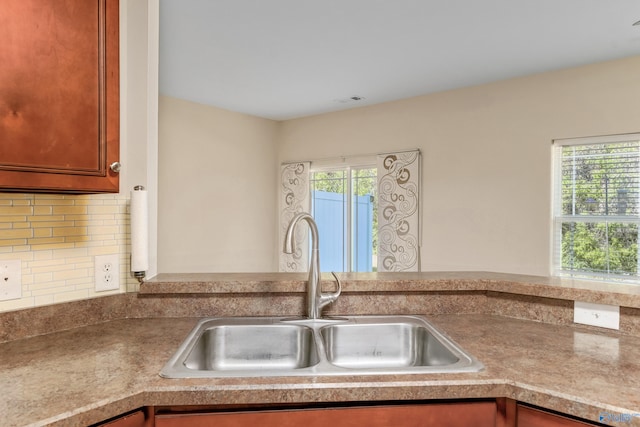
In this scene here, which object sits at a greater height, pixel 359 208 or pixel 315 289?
pixel 359 208

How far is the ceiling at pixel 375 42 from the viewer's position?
2475mm

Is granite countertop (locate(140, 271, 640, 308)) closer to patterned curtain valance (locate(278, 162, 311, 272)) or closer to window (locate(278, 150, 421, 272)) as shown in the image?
window (locate(278, 150, 421, 272))

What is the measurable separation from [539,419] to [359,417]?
0.38m

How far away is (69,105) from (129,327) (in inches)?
27.6

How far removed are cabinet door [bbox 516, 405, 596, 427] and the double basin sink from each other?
1.12 ft

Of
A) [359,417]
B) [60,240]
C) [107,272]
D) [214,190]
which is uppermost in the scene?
[214,190]

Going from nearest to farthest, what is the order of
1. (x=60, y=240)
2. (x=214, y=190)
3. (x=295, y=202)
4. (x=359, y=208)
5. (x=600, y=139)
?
(x=60, y=240)
(x=600, y=139)
(x=214, y=190)
(x=359, y=208)
(x=295, y=202)

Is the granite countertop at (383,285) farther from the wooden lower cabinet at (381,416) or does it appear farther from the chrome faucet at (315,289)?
the wooden lower cabinet at (381,416)

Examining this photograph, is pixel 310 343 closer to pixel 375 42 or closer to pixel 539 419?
pixel 539 419

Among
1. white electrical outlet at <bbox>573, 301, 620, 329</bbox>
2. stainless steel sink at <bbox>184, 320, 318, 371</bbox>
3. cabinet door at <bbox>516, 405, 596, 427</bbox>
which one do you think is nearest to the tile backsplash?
stainless steel sink at <bbox>184, 320, 318, 371</bbox>

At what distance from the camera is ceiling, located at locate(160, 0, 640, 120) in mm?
2475

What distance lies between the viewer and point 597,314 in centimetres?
133

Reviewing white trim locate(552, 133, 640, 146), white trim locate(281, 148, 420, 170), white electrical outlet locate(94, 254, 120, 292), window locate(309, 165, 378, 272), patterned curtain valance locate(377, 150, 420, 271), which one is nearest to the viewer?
white electrical outlet locate(94, 254, 120, 292)

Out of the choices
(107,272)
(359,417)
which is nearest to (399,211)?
(107,272)
